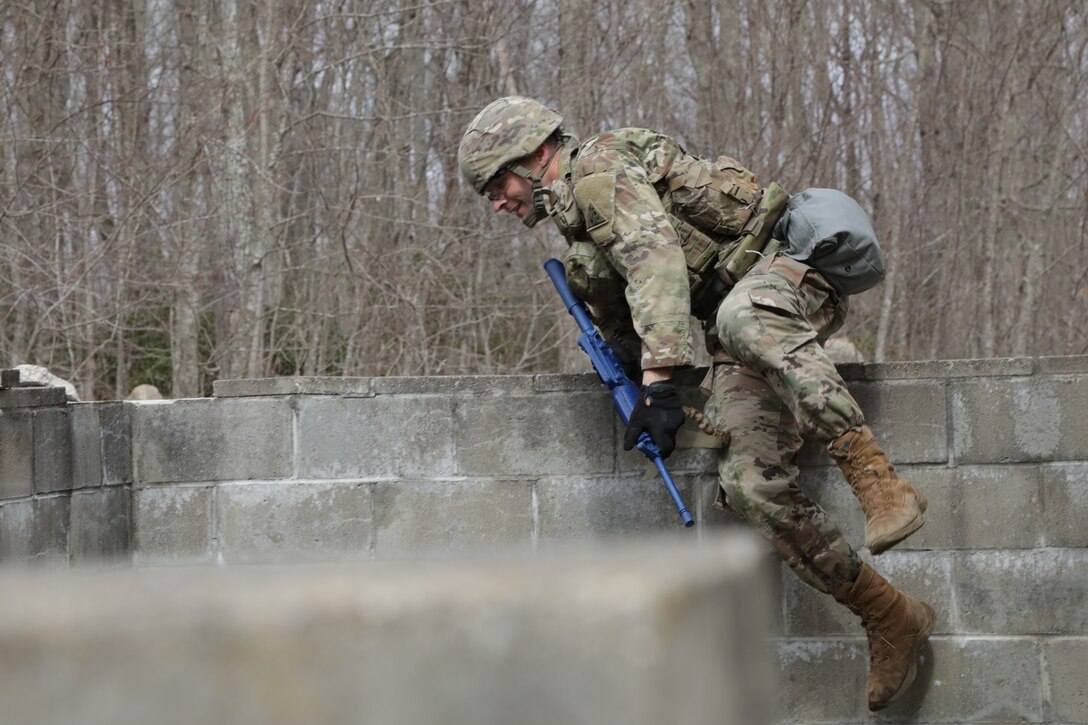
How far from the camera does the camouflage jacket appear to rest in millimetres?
3520

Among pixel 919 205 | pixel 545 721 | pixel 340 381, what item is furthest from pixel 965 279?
pixel 545 721

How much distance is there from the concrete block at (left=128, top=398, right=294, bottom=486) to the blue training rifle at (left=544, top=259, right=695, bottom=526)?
105cm

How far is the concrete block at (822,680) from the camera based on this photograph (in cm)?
395

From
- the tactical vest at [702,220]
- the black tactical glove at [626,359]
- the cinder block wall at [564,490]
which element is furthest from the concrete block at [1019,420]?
the black tactical glove at [626,359]

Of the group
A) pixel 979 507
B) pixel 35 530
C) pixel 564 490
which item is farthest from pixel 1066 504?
pixel 35 530

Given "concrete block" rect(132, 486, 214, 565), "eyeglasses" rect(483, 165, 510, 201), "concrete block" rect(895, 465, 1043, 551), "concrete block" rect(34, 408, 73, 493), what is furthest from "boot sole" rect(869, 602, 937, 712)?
"concrete block" rect(34, 408, 73, 493)

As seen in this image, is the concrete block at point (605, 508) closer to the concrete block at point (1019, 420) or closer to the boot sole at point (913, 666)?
the boot sole at point (913, 666)

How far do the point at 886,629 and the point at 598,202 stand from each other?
1.49 m

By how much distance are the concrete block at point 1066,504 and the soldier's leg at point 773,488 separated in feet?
2.39

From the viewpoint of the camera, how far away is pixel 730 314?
11.5 feet

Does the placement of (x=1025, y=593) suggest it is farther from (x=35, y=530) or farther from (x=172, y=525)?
(x=35, y=530)

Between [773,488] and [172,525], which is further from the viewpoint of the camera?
[172,525]

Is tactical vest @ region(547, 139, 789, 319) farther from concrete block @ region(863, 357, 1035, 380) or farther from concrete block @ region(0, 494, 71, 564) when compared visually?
concrete block @ region(0, 494, 71, 564)

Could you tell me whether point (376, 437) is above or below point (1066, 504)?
above
